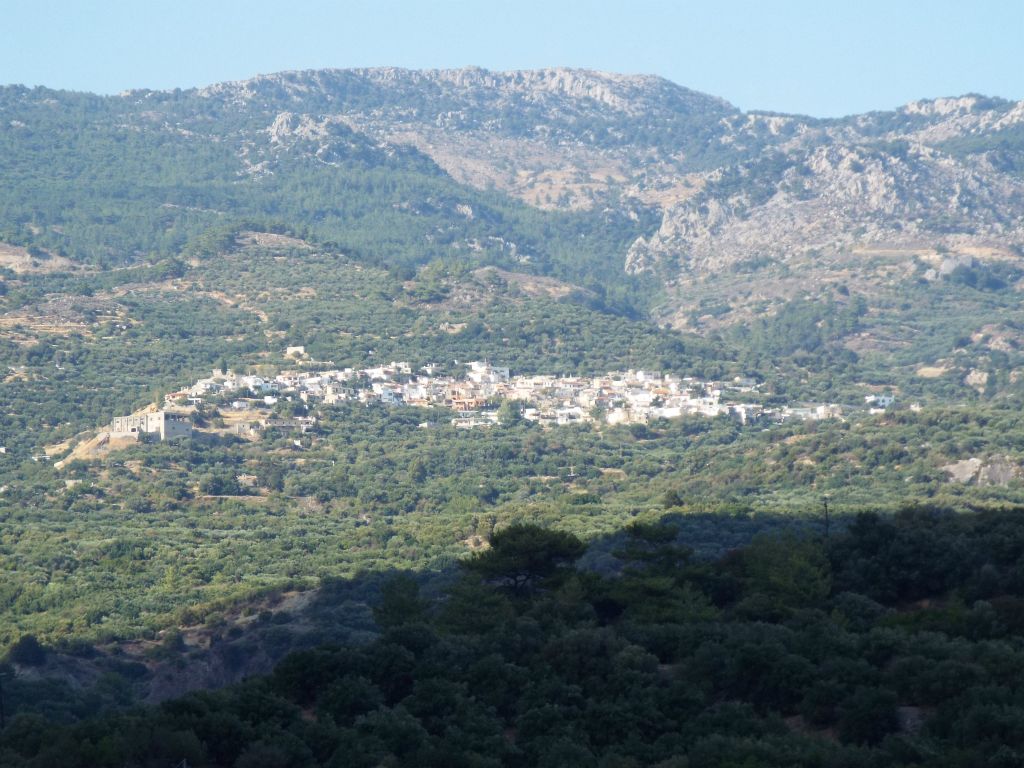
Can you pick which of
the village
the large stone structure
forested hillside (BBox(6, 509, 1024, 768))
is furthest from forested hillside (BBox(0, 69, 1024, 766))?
the large stone structure

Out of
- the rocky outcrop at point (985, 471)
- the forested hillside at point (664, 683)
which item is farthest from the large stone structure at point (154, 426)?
the forested hillside at point (664, 683)

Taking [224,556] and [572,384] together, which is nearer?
[224,556]

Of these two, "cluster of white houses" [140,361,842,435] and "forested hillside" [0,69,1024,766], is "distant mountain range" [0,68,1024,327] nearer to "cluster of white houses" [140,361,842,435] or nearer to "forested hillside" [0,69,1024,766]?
"forested hillside" [0,69,1024,766]

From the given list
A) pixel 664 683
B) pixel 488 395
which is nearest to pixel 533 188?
pixel 488 395

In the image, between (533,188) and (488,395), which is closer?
(488,395)

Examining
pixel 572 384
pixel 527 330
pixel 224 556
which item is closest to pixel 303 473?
pixel 224 556

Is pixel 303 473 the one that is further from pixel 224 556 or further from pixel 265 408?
pixel 224 556

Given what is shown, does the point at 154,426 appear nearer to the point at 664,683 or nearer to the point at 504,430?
the point at 504,430
